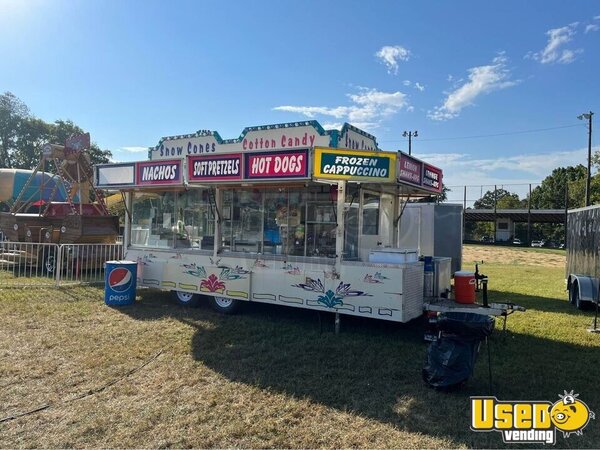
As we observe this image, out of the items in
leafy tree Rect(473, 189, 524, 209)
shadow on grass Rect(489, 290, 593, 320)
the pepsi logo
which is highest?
leafy tree Rect(473, 189, 524, 209)

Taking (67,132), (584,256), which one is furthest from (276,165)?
(67,132)

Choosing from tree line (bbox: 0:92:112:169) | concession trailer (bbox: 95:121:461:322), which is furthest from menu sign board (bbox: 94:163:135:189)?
tree line (bbox: 0:92:112:169)

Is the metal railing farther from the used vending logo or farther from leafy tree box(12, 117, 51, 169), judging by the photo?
leafy tree box(12, 117, 51, 169)

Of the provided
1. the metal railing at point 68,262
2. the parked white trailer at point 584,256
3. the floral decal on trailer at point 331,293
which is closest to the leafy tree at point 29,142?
the metal railing at point 68,262

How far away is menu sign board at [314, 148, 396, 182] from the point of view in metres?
6.39

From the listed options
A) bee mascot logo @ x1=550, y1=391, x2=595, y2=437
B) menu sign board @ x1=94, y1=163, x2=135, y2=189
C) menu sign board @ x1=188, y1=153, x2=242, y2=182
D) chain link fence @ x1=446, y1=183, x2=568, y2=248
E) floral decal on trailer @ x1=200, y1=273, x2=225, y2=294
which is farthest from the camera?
chain link fence @ x1=446, y1=183, x2=568, y2=248

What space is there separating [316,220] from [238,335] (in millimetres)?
2420

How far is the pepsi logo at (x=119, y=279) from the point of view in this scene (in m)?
8.78

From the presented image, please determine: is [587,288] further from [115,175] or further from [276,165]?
[115,175]

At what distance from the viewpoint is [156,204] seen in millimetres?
9859

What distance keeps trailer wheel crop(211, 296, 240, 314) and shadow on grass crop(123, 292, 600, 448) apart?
26 cm

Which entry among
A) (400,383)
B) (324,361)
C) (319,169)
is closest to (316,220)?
(319,169)

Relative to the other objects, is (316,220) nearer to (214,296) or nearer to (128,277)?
(214,296)

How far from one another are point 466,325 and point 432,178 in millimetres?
4144
